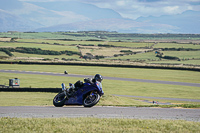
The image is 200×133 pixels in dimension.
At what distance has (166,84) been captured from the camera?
2253 inches

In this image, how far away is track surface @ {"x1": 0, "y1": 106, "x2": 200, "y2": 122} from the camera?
16.0 meters


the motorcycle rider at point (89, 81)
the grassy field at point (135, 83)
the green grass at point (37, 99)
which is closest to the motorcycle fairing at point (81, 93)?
the motorcycle rider at point (89, 81)

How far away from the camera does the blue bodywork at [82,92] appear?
1766cm

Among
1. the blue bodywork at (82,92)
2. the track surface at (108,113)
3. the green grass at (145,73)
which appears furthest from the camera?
the green grass at (145,73)

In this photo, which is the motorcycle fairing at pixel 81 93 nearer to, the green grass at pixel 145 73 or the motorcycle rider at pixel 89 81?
the motorcycle rider at pixel 89 81

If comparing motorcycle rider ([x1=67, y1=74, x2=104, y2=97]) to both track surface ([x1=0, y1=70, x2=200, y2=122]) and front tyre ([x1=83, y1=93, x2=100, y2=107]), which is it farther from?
track surface ([x1=0, y1=70, x2=200, y2=122])

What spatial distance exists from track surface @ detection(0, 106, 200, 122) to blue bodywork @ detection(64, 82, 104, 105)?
51 centimetres

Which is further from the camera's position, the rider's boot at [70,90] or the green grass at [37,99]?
the green grass at [37,99]

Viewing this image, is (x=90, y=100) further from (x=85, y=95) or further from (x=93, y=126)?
(x=93, y=126)

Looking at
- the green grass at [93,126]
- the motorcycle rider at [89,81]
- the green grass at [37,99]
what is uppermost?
the motorcycle rider at [89,81]

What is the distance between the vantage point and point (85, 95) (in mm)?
18156

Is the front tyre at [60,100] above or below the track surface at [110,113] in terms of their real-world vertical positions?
above

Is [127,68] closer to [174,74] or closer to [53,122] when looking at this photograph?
[174,74]

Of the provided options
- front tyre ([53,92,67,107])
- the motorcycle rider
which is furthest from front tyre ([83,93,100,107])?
front tyre ([53,92,67,107])
